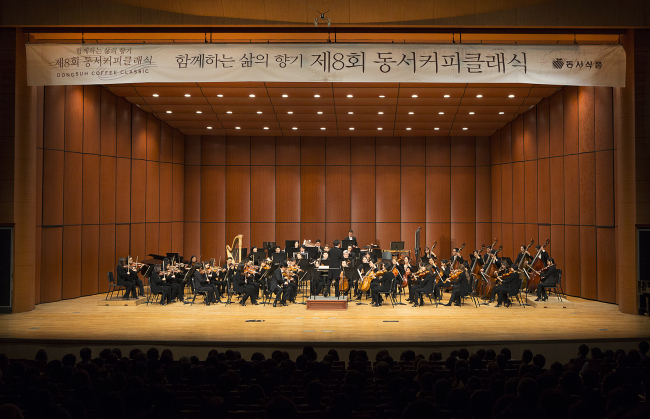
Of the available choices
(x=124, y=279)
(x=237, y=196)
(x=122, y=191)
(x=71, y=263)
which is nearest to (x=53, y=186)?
(x=71, y=263)

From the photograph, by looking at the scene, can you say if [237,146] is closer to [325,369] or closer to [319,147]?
[319,147]

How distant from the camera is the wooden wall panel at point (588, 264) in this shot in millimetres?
13312

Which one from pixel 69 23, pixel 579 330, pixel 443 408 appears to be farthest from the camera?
pixel 69 23

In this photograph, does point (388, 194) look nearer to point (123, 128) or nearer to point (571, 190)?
point (571, 190)

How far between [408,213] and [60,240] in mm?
12340

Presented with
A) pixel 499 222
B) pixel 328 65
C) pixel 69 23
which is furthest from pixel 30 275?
pixel 499 222

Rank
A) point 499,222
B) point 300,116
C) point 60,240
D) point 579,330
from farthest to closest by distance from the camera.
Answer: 1. point 499,222
2. point 300,116
3. point 60,240
4. point 579,330

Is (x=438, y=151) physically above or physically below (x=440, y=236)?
above

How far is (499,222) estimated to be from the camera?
18.8m

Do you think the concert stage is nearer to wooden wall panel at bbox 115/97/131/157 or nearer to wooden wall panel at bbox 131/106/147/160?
wooden wall panel at bbox 115/97/131/157

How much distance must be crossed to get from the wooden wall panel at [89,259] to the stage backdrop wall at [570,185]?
1366cm

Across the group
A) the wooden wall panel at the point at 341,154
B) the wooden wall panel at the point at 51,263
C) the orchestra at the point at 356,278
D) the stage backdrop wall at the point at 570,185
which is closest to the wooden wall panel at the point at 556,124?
the stage backdrop wall at the point at 570,185

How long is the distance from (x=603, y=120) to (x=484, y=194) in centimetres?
703

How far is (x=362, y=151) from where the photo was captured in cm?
1992
